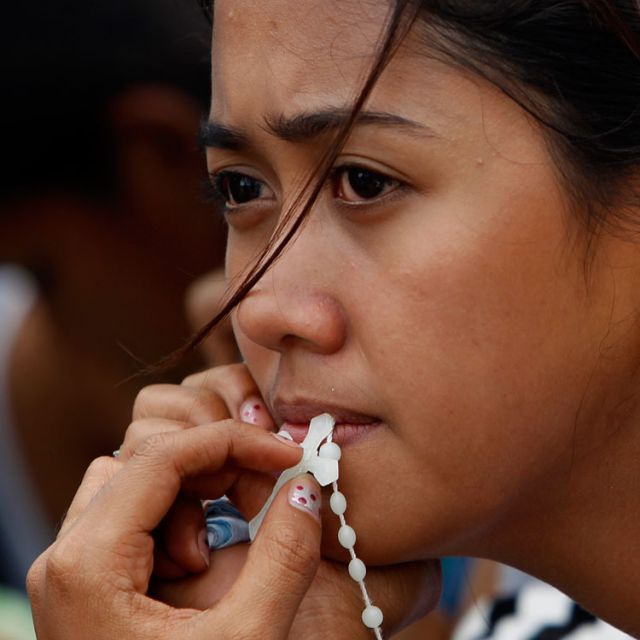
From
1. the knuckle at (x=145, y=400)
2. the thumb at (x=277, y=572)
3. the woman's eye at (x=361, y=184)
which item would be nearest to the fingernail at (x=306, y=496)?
the thumb at (x=277, y=572)

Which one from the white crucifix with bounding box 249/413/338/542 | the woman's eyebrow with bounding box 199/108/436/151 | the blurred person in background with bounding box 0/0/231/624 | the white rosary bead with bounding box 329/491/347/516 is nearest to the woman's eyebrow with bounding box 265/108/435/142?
the woman's eyebrow with bounding box 199/108/436/151

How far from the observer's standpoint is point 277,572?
1985 millimetres

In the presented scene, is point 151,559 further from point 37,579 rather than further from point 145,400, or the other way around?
point 145,400

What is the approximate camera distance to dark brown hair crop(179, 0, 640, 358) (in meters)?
1.98

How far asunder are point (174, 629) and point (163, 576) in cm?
22

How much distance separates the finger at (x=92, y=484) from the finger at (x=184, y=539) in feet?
0.46

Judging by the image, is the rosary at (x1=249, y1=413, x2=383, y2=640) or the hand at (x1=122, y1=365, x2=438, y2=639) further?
the hand at (x1=122, y1=365, x2=438, y2=639)

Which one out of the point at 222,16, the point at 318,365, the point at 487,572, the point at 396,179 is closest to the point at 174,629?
the point at 318,365

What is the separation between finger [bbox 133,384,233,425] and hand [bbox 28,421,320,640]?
25 centimetres

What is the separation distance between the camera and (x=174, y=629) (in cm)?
199

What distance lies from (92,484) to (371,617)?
538 millimetres

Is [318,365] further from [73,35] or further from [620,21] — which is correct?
[73,35]

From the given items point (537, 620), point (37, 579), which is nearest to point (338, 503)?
point (37, 579)

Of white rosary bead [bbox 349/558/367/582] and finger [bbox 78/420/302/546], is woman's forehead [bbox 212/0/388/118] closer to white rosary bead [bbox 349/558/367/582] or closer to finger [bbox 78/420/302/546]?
finger [bbox 78/420/302/546]
